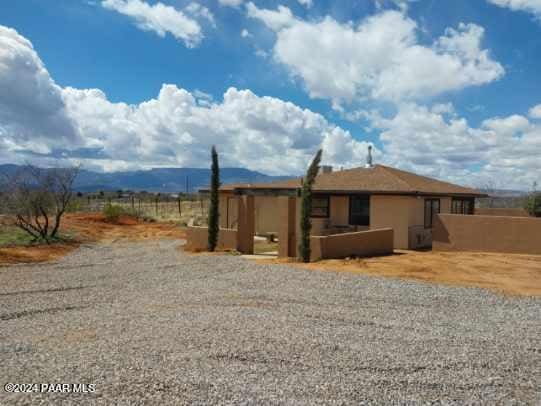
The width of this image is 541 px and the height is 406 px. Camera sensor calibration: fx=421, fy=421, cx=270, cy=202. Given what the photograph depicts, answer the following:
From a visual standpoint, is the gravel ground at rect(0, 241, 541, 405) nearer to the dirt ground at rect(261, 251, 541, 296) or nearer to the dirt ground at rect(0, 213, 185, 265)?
the dirt ground at rect(261, 251, 541, 296)

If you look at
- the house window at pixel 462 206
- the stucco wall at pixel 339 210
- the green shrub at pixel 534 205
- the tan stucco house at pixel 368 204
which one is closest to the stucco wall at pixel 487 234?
the tan stucco house at pixel 368 204

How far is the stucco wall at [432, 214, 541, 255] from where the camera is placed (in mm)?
15445

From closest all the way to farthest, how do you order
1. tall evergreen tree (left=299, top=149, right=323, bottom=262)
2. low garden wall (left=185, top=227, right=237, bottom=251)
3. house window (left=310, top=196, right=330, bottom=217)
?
1. tall evergreen tree (left=299, top=149, right=323, bottom=262)
2. low garden wall (left=185, top=227, right=237, bottom=251)
3. house window (left=310, top=196, right=330, bottom=217)

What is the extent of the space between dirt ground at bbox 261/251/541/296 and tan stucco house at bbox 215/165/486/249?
2.64 m

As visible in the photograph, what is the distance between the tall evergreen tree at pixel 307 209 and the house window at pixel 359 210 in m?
5.79

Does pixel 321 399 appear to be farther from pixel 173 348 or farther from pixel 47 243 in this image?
pixel 47 243

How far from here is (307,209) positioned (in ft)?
45.8

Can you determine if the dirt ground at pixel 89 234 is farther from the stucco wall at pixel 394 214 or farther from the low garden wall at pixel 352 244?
the stucco wall at pixel 394 214

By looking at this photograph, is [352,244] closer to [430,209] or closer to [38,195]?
[430,209]

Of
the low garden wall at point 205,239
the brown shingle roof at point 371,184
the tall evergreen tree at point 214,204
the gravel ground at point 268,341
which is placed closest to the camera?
the gravel ground at point 268,341

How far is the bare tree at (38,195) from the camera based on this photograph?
2025cm

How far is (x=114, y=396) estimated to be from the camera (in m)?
4.51

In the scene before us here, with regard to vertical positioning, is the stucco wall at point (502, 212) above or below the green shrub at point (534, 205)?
below

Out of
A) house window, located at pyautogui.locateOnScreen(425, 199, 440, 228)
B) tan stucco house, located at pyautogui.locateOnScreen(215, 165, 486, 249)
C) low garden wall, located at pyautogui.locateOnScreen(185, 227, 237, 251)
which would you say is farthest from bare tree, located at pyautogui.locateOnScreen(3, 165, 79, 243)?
house window, located at pyautogui.locateOnScreen(425, 199, 440, 228)
